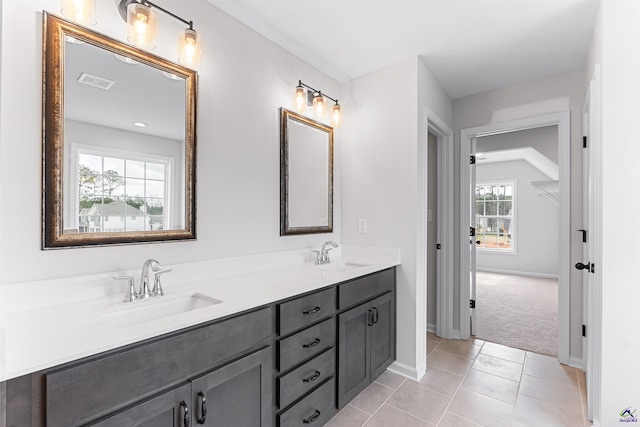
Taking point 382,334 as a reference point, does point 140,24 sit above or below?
above

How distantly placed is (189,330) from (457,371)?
2244 millimetres

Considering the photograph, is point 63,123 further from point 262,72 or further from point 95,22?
point 262,72

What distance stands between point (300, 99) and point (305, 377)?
1839mm

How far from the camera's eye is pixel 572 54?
7.85 feet

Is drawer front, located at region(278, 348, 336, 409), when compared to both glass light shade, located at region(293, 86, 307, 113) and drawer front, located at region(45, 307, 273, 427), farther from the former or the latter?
glass light shade, located at region(293, 86, 307, 113)

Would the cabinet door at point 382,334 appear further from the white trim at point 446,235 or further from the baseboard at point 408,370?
the white trim at point 446,235

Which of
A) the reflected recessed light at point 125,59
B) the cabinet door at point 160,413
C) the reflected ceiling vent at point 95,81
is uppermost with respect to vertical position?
the reflected recessed light at point 125,59

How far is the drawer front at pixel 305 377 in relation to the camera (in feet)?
4.99

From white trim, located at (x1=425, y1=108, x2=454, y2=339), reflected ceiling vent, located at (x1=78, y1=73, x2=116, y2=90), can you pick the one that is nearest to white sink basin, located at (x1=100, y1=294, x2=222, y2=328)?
reflected ceiling vent, located at (x1=78, y1=73, x2=116, y2=90)

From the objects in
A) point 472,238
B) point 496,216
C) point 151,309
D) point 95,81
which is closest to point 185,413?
point 151,309

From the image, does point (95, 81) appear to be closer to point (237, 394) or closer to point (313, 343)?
point (237, 394)

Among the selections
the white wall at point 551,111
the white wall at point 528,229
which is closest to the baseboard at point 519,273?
the white wall at point 528,229

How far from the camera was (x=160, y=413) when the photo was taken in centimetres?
105

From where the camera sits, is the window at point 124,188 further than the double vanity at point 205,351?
Yes
